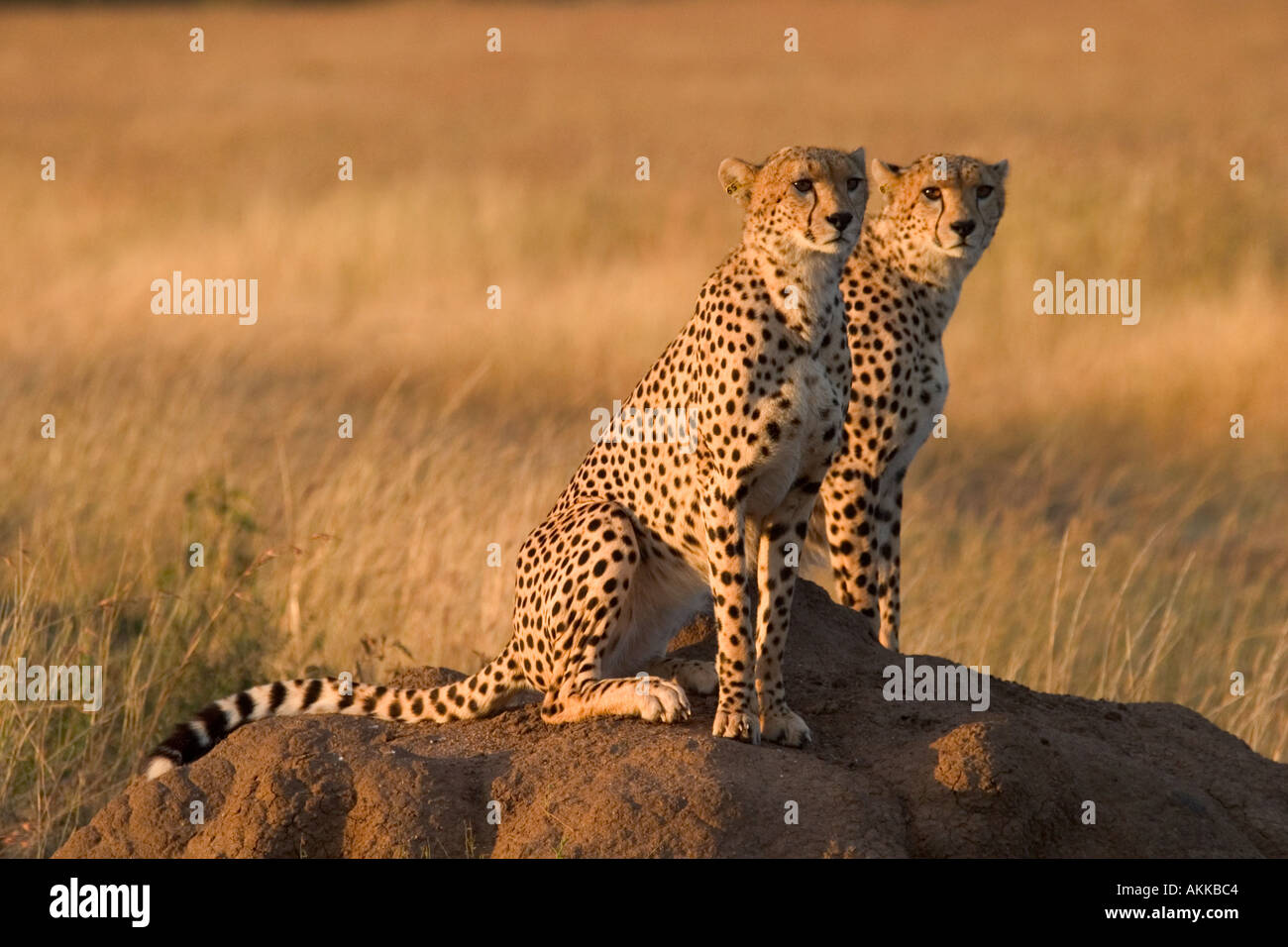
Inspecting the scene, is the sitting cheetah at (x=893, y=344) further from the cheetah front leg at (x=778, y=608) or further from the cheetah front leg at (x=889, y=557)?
the cheetah front leg at (x=778, y=608)

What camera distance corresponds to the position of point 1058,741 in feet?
12.4

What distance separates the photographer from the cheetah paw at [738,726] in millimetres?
3729

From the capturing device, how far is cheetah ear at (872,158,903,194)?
5.20 metres

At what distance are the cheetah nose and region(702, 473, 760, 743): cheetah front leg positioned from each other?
1.89 feet

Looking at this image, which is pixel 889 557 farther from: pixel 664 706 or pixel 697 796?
pixel 697 796

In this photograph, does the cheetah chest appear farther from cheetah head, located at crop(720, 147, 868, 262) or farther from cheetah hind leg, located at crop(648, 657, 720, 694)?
cheetah hind leg, located at crop(648, 657, 720, 694)

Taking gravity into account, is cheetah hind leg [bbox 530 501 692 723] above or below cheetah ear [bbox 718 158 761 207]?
below

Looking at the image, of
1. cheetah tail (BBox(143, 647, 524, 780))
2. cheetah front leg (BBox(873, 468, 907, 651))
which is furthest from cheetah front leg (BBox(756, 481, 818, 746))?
cheetah front leg (BBox(873, 468, 907, 651))

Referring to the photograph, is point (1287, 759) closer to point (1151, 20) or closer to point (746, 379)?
point (746, 379)

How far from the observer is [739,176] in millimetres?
3932

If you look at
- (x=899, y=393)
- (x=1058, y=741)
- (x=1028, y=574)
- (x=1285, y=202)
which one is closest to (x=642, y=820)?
(x=1058, y=741)

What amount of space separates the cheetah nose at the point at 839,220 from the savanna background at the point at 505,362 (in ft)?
6.10

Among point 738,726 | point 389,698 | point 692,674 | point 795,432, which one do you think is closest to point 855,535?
point 692,674

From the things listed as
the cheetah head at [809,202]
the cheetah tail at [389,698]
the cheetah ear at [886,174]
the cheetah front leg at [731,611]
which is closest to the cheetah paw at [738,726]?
the cheetah front leg at [731,611]
